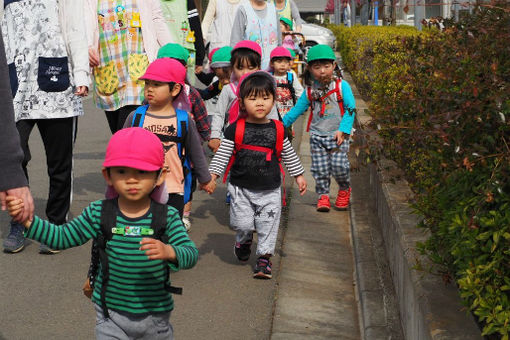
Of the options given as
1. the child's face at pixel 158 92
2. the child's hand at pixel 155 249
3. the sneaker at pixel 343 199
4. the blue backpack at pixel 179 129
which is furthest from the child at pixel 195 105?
the child's hand at pixel 155 249

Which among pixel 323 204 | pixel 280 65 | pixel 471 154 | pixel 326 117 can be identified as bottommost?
pixel 323 204

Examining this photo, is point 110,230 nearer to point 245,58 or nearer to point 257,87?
point 257,87

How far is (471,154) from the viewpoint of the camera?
3.62 m

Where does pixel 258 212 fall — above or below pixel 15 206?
below

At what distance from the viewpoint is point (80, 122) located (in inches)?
578

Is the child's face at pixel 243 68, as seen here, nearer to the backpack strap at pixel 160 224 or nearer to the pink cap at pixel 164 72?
the pink cap at pixel 164 72

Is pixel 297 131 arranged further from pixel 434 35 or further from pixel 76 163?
pixel 434 35

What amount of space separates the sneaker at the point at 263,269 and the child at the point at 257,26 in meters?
3.43

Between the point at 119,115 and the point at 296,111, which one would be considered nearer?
the point at 119,115

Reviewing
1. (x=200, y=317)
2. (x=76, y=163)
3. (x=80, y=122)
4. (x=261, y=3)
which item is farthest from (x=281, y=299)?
(x=80, y=122)

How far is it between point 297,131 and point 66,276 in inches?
316

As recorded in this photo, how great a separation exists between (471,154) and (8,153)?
172 cm

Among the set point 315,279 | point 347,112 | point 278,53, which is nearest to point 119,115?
point 347,112

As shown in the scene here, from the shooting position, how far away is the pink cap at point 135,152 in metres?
3.69
